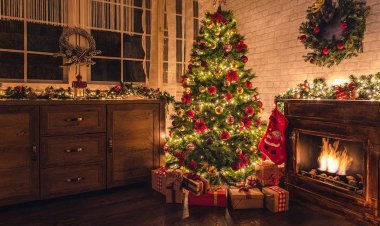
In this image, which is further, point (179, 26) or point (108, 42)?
point (179, 26)

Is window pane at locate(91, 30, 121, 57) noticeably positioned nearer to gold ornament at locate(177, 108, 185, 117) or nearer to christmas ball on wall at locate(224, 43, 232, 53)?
gold ornament at locate(177, 108, 185, 117)

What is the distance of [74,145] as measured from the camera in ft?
10.9

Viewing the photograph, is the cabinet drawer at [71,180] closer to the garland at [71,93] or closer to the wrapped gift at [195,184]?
the garland at [71,93]

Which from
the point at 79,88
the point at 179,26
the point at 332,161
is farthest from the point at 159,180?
the point at 179,26

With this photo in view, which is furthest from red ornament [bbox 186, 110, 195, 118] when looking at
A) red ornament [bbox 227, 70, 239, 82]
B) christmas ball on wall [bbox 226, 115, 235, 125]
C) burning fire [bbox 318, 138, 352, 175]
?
burning fire [bbox 318, 138, 352, 175]

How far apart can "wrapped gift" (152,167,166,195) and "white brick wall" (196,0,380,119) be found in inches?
70.8

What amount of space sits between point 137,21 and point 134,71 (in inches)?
29.9

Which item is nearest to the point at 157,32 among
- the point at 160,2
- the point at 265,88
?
the point at 160,2

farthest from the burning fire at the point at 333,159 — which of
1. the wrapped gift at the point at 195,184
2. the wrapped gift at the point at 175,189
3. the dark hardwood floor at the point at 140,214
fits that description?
the wrapped gift at the point at 175,189

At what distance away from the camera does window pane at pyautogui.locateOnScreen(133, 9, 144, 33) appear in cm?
459

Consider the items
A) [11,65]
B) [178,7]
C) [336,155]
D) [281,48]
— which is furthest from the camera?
[178,7]

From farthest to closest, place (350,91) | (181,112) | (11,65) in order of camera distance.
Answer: (11,65) < (181,112) < (350,91)

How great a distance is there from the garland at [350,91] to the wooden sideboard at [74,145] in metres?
1.72

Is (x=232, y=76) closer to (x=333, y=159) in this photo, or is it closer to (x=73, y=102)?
(x=333, y=159)
